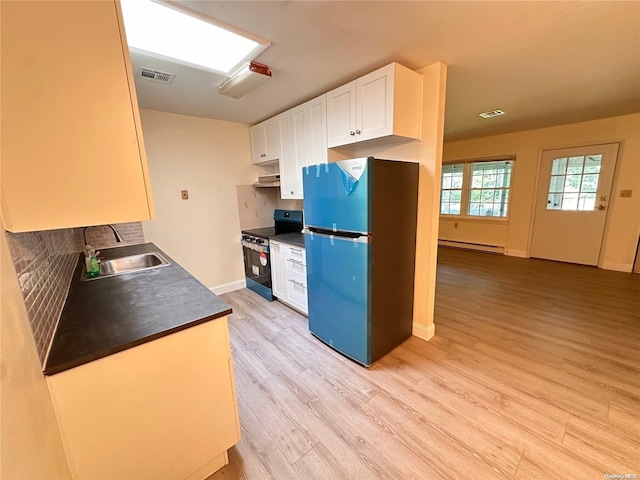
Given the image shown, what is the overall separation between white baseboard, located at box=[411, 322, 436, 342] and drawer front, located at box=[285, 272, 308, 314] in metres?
1.14

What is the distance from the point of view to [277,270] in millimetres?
3180

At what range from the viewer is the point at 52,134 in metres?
0.83

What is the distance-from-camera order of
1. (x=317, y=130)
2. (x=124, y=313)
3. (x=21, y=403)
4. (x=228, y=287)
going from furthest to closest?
1. (x=228, y=287)
2. (x=317, y=130)
3. (x=124, y=313)
4. (x=21, y=403)

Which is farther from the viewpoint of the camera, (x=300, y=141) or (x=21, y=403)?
(x=300, y=141)

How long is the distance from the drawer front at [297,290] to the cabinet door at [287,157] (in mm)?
1002

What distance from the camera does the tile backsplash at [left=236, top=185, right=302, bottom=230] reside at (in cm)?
379

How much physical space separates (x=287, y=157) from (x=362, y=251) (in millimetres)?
1759

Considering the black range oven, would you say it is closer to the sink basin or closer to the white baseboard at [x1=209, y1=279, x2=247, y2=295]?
the white baseboard at [x1=209, y1=279, x2=247, y2=295]

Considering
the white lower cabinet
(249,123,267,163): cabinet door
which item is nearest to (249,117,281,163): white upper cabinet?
(249,123,267,163): cabinet door

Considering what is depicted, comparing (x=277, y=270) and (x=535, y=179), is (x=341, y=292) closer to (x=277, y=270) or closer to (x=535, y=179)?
(x=277, y=270)

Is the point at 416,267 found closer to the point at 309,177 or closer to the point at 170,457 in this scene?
the point at 309,177

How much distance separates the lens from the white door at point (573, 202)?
4.06 m

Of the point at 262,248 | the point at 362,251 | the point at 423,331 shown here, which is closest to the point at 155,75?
the point at 262,248

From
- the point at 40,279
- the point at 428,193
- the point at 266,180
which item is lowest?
the point at 40,279
